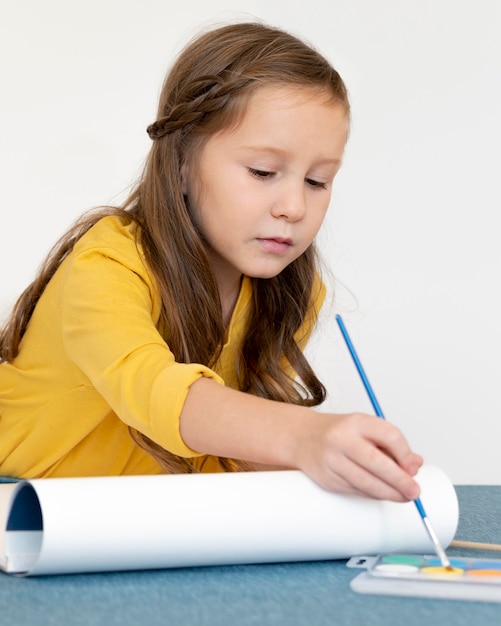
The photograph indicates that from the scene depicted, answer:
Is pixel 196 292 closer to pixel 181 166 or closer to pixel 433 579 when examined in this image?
pixel 181 166

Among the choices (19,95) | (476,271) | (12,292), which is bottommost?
(12,292)

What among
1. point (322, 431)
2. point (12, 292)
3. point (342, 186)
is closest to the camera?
point (322, 431)

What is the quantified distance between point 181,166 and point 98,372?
0.34m

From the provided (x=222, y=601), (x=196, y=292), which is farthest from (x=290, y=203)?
(x=222, y=601)

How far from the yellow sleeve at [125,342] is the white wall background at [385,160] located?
1117mm

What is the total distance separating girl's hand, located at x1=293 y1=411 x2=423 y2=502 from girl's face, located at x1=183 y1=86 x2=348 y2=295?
14.7 inches

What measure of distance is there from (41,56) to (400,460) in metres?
1.70

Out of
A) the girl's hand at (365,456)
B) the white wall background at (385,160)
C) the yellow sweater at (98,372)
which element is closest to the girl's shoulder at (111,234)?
the yellow sweater at (98,372)

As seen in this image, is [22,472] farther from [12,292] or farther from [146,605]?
[12,292]

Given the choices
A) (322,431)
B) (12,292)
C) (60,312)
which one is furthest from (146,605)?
(12,292)

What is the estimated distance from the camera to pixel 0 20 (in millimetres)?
2270

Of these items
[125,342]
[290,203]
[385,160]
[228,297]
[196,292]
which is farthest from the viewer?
[385,160]

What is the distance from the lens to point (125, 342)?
1.04 meters

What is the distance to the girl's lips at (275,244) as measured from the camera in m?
1.23
